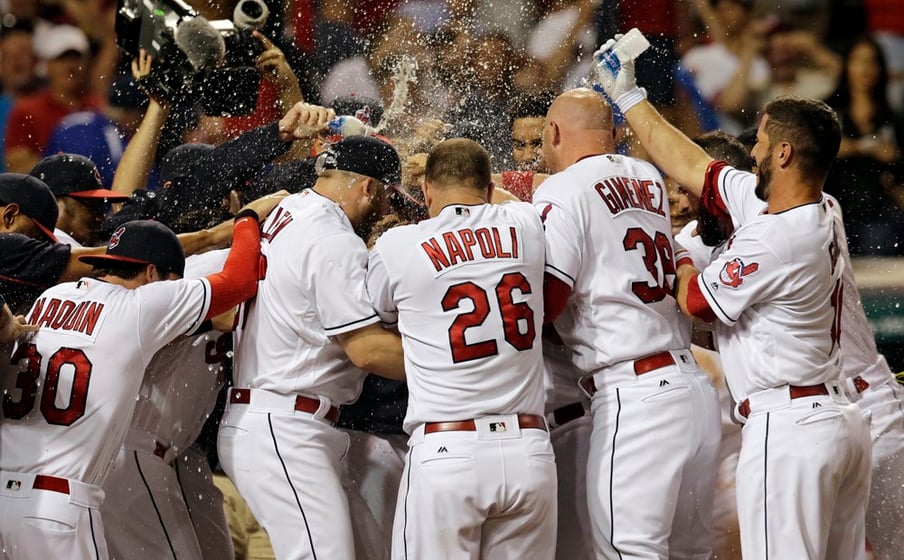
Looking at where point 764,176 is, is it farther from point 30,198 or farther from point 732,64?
point 732,64

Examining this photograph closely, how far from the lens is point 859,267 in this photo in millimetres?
7449

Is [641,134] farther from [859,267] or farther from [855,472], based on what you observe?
[859,267]

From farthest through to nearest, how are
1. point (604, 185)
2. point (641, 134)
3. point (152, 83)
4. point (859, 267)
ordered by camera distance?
point (859, 267) → point (152, 83) → point (641, 134) → point (604, 185)

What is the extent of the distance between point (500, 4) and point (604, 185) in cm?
400

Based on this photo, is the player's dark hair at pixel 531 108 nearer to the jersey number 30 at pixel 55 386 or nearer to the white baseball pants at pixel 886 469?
the white baseball pants at pixel 886 469

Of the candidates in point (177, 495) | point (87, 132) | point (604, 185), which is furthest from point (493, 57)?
point (177, 495)

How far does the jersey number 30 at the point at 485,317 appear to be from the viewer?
13.0 feet

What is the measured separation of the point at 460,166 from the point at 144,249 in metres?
1.30

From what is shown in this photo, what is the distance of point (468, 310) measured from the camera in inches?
157

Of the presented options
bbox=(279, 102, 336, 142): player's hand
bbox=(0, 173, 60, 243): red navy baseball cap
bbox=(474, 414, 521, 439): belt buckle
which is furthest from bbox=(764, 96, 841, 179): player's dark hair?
bbox=(0, 173, 60, 243): red navy baseball cap

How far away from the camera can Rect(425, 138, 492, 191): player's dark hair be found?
4.21 metres

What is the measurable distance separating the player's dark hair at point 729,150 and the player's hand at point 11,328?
3091 mm

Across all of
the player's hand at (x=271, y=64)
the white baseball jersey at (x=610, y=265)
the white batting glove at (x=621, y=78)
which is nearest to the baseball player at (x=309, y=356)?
the white baseball jersey at (x=610, y=265)

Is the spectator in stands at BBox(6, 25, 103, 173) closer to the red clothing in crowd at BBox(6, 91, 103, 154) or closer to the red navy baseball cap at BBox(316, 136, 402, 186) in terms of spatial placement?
the red clothing in crowd at BBox(6, 91, 103, 154)
